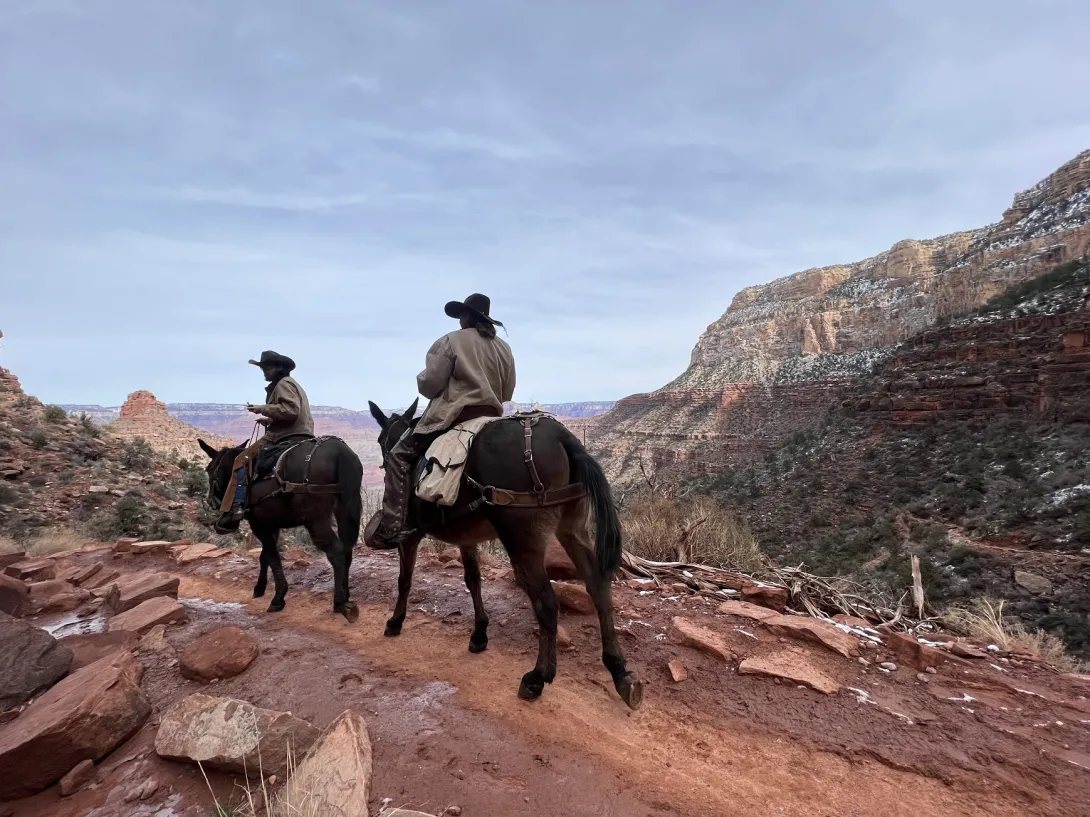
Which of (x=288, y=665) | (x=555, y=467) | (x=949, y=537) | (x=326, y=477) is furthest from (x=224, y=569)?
(x=949, y=537)

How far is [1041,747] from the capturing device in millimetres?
3047

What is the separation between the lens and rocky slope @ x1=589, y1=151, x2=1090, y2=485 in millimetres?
53406

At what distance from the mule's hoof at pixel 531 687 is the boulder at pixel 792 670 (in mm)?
1564

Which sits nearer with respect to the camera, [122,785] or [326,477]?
[122,785]

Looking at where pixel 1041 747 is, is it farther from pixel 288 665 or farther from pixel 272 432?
pixel 272 432

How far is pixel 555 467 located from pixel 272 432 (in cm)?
442

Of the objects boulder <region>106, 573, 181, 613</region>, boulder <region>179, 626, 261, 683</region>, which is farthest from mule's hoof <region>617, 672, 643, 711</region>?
boulder <region>106, 573, 181, 613</region>

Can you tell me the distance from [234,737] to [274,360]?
4.81 meters

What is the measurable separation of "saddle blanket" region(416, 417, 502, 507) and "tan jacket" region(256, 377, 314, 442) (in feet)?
10.1

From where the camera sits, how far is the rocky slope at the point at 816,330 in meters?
53.4

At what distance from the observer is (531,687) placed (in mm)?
3670

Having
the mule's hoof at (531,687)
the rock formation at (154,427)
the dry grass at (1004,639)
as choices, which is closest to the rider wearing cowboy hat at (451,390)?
the mule's hoof at (531,687)

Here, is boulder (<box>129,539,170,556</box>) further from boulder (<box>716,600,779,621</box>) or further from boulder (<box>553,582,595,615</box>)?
boulder (<box>716,600,779,621</box>)

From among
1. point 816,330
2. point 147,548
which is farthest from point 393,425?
point 816,330
